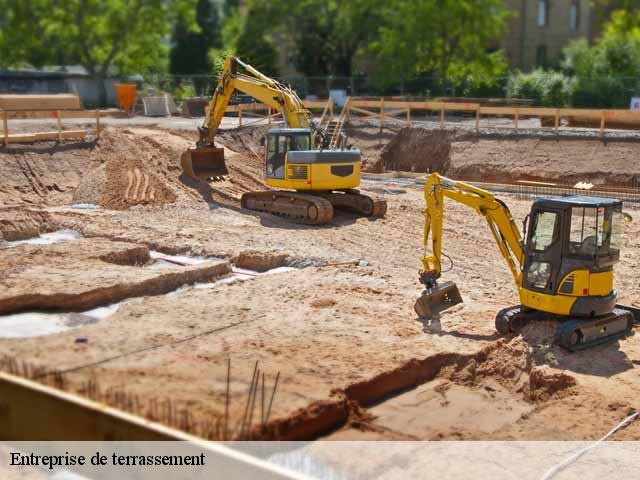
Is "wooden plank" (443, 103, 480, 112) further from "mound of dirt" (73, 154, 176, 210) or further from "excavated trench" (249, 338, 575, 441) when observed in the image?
"excavated trench" (249, 338, 575, 441)

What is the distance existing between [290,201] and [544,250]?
10.5 meters

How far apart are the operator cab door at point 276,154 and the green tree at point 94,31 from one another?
2913 cm

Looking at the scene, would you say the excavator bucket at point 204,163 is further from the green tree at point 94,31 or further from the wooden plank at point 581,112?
the green tree at point 94,31

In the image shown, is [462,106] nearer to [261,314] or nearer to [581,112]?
[581,112]

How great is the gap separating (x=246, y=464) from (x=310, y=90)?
42.6 meters

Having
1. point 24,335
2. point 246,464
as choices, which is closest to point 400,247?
point 24,335

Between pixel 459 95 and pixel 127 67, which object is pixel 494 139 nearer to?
pixel 459 95

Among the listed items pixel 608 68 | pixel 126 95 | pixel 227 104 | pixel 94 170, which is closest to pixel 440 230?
pixel 227 104

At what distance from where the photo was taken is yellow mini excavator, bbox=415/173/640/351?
12.1 metres

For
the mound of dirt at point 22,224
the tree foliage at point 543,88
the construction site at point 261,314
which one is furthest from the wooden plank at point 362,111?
the mound of dirt at point 22,224

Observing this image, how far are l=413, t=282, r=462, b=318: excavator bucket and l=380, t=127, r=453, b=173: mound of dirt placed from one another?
735 inches

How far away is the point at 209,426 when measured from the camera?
861 centimetres

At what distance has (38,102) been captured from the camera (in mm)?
36531

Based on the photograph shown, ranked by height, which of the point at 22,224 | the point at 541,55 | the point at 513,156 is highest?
the point at 541,55
